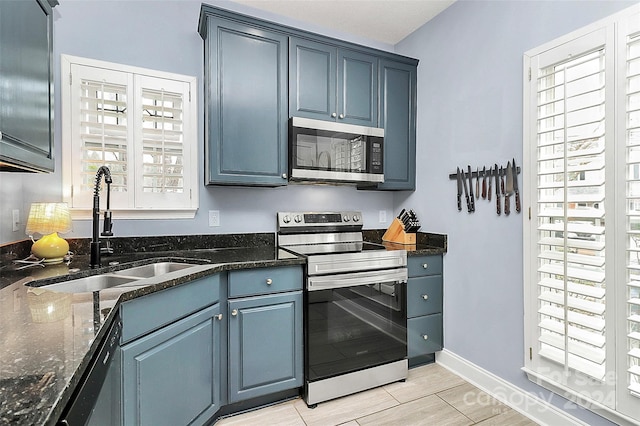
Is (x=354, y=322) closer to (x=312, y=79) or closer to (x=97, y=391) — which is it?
(x=97, y=391)

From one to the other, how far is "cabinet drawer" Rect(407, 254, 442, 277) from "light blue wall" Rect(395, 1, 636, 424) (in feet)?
0.23

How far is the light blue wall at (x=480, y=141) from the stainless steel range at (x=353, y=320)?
1.55 feet

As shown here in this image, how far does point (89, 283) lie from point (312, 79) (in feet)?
6.21

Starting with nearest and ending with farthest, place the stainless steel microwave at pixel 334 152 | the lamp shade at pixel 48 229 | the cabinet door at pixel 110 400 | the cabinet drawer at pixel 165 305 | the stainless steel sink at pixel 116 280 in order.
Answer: the cabinet door at pixel 110 400, the cabinet drawer at pixel 165 305, the stainless steel sink at pixel 116 280, the lamp shade at pixel 48 229, the stainless steel microwave at pixel 334 152

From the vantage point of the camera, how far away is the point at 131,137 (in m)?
2.13

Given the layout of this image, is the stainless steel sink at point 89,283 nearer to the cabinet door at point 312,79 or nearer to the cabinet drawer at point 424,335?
the cabinet door at point 312,79

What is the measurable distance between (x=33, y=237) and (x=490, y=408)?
297 centimetres

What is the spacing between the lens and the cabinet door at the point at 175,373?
133 centimetres

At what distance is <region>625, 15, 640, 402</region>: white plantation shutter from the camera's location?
1.46 m

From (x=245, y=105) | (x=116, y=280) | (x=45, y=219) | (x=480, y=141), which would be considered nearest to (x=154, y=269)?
(x=116, y=280)

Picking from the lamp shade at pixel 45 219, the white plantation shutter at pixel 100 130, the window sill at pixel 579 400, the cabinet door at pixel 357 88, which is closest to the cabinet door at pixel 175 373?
the lamp shade at pixel 45 219

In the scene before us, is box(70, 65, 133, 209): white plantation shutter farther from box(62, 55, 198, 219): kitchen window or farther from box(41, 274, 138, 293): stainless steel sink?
box(41, 274, 138, 293): stainless steel sink

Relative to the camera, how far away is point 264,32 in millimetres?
2219

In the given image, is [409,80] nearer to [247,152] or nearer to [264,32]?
[264,32]
